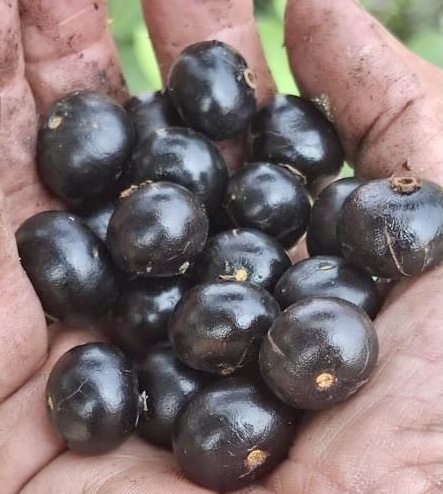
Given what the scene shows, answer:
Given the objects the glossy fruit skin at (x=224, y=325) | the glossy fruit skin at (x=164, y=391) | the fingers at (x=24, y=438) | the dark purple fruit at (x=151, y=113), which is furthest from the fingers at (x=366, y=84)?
the fingers at (x=24, y=438)

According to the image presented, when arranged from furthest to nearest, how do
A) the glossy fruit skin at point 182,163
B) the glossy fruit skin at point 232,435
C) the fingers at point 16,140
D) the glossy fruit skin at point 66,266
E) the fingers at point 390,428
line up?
the fingers at point 16,140, the glossy fruit skin at point 182,163, the glossy fruit skin at point 66,266, the glossy fruit skin at point 232,435, the fingers at point 390,428

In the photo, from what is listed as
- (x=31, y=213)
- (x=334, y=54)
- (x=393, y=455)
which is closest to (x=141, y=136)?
(x=31, y=213)

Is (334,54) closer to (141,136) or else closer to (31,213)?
(141,136)

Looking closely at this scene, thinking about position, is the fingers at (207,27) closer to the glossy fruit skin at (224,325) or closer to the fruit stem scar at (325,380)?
the glossy fruit skin at (224,325)

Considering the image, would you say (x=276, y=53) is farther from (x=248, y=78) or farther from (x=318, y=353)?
(x=318, y=353)

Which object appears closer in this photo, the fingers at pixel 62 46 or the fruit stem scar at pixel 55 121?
the fruit stem scar at pixel 55 121

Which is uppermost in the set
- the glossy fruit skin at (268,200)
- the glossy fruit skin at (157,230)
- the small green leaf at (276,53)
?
the glossy fruit skin at (157,230)

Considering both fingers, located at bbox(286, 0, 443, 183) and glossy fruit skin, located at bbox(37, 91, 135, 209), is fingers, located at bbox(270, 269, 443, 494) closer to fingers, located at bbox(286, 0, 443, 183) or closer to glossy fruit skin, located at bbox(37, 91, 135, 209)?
fingers, located at bbox(286, 0, 443, 183)
